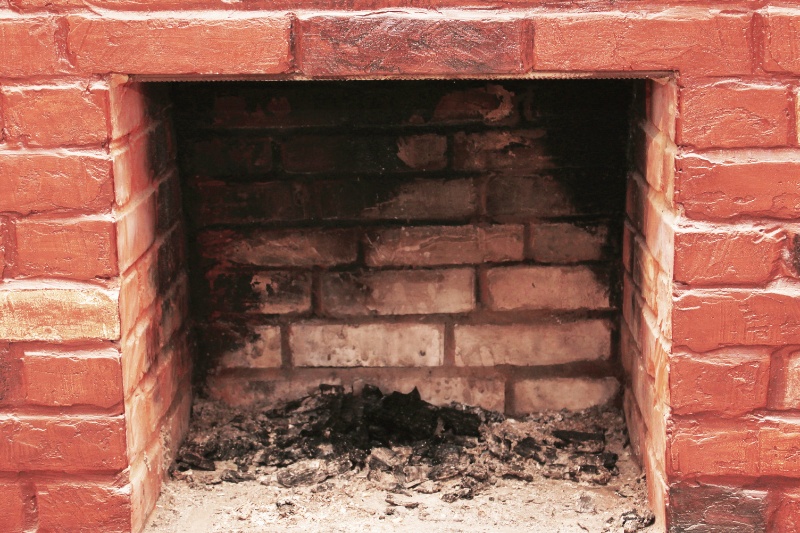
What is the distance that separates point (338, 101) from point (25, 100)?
853 mm

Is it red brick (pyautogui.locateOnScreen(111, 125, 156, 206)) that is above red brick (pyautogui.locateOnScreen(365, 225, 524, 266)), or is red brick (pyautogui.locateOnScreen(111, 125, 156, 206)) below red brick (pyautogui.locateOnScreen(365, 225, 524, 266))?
above

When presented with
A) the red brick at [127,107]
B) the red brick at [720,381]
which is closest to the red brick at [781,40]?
the red brick at [720,381]

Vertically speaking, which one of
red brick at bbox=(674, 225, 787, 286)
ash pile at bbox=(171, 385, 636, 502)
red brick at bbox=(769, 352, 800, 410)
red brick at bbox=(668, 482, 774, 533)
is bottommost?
ash pile at bbox=(171, 385, 636, 502)

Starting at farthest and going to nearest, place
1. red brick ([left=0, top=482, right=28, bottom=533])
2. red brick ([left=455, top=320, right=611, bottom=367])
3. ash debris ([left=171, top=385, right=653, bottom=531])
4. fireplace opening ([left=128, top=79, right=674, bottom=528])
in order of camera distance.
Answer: red brick ([left=455, top=320, right=611, bottom=367]), fireplace opening ([left=128, top=79, right=674, bottom=528]), ash debris ([left=171, top=385, right=653, bottom=531]), red brick ([left=0, top=482, right=28, bottom=533])

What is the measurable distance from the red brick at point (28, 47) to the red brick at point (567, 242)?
→ 49.9 inches

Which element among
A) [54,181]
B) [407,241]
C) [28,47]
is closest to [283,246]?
[407,241]

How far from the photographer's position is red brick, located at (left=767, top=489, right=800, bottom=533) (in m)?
1.96

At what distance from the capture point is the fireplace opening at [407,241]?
2.48m

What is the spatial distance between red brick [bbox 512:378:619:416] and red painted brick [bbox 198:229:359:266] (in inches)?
23.0

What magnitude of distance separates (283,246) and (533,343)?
711 mm

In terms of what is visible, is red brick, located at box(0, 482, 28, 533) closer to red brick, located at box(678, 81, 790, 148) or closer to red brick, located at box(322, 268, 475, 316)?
red brick, located at box(322, 268, 475, 316)

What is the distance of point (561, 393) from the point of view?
8.66 ft

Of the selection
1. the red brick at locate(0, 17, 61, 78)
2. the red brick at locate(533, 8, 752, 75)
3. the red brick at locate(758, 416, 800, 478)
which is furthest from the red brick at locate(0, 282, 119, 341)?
the red brick at locate(758, 416, 800, 478)

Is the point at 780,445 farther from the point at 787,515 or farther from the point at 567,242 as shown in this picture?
the point at 567,242
